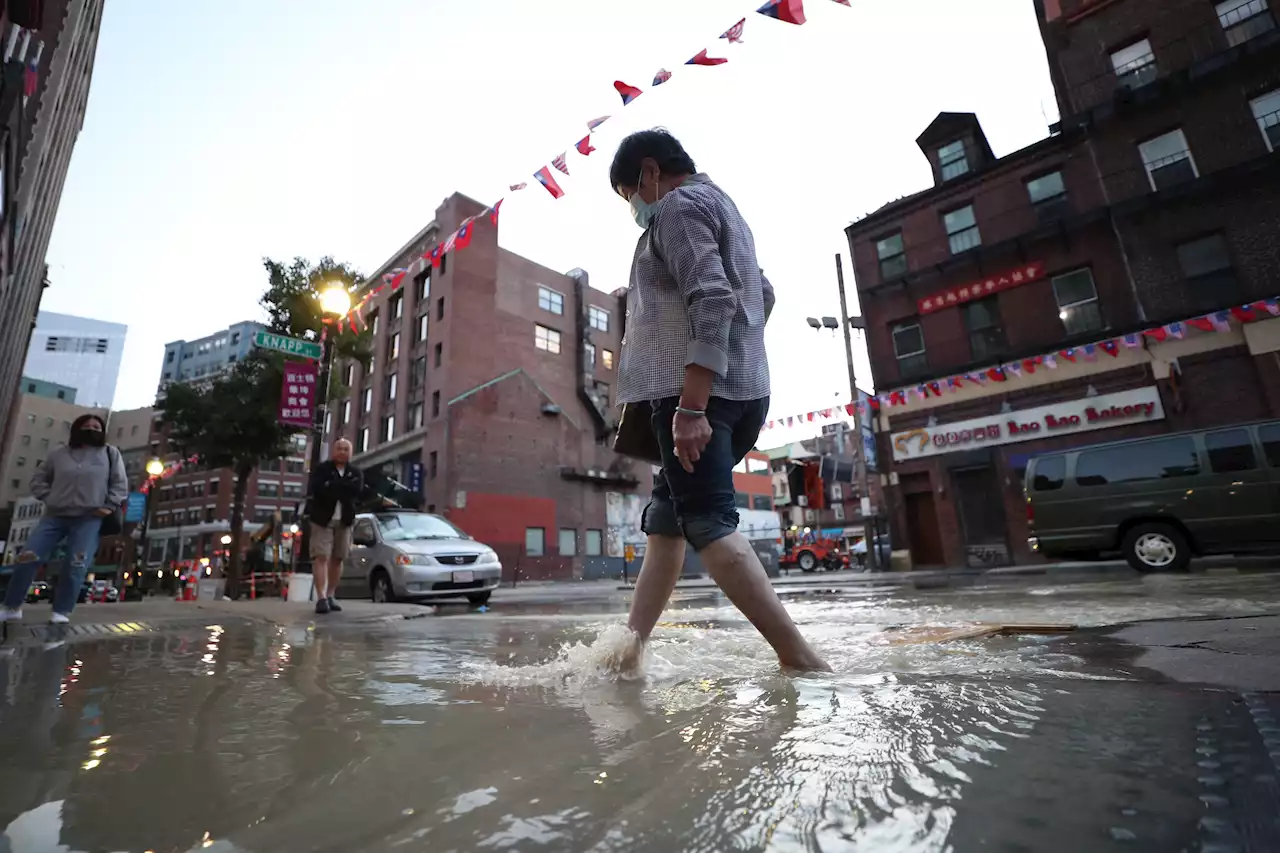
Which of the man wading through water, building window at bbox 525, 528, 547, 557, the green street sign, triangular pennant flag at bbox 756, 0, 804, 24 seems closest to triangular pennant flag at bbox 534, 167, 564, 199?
triangular pennant flag at bbox 756, 0, 804, 24

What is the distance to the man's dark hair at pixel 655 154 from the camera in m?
2.38

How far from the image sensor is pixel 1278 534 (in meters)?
7.75

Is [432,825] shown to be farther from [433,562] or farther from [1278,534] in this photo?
[1278,534]

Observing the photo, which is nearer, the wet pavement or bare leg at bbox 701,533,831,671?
the wet pavement

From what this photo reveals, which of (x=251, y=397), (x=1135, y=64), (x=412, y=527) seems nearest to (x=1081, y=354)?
(x=1135, y=64)

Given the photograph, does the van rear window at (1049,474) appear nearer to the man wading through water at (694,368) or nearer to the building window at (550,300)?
the man wading through water at (694,368)

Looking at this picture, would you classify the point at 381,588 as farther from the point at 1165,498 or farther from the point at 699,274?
the point at 1165,498

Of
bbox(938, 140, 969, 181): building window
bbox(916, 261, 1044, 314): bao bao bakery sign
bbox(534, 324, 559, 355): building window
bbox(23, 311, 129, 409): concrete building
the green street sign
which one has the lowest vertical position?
the green street sign

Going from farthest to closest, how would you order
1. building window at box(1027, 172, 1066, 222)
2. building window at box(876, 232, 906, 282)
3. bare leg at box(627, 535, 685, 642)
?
building window at box(876, 232, 906, 282) → building window at box(1027, 172, 1066, 222) → bare leg at box(627, 535, 685, 642)

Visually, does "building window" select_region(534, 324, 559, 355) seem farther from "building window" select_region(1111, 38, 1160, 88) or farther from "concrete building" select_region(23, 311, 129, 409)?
"concrete building" select_region(23, 311, 129, 409)

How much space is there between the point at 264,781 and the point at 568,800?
1.47 feet

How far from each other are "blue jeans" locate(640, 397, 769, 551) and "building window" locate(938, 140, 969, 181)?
1992 centimetres

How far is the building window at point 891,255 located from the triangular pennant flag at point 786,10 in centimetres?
1353

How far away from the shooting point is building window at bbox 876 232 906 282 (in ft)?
62.5
